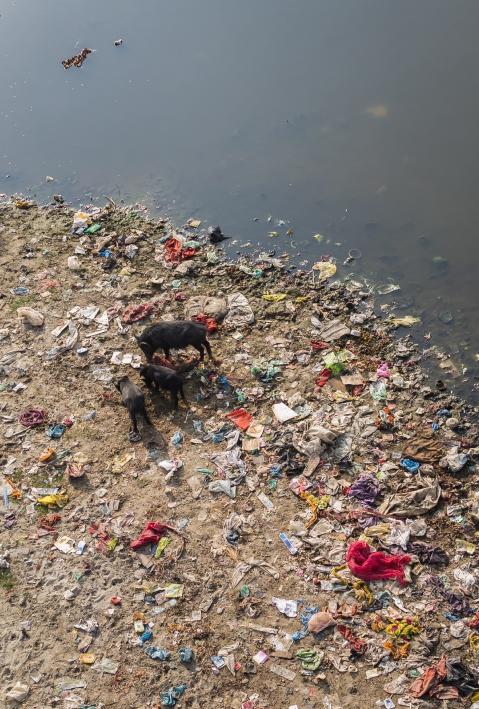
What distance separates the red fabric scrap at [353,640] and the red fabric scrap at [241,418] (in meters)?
2.88

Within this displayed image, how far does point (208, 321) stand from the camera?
986 cm

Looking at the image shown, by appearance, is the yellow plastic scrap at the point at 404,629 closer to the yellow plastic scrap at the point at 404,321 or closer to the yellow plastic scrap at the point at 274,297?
the yellow plastic scrap at the point at 404,321

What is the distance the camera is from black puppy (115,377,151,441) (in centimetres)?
829

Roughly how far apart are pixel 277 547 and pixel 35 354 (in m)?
5.05

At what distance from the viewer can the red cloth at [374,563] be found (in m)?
6.71

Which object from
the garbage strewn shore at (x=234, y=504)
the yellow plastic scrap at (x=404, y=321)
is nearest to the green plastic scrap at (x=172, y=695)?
the garbage strewn shore at (x=234, y=504)

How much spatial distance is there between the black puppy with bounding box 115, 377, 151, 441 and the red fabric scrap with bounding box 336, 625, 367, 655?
3.63m

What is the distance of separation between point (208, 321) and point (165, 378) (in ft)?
5.70

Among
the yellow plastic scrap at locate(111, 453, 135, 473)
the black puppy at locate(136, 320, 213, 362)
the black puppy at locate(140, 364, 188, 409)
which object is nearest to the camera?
the yellow plastic scrap at locate(111, 453, 135, 473)

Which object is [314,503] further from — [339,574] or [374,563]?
[374,563]

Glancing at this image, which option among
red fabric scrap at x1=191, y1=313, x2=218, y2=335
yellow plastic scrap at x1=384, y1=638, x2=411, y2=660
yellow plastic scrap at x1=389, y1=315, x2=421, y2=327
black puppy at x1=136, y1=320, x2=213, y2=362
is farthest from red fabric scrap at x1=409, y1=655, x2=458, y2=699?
red fabric scrap at x1=191, y1=313, x2=218, y2=335

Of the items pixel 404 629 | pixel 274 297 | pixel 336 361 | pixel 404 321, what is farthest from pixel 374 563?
pixel 274 297

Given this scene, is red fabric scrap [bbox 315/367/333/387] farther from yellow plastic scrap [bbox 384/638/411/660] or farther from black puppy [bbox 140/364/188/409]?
yellow plastic scrap [bbox 384/638/411/660]

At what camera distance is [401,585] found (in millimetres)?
6684
